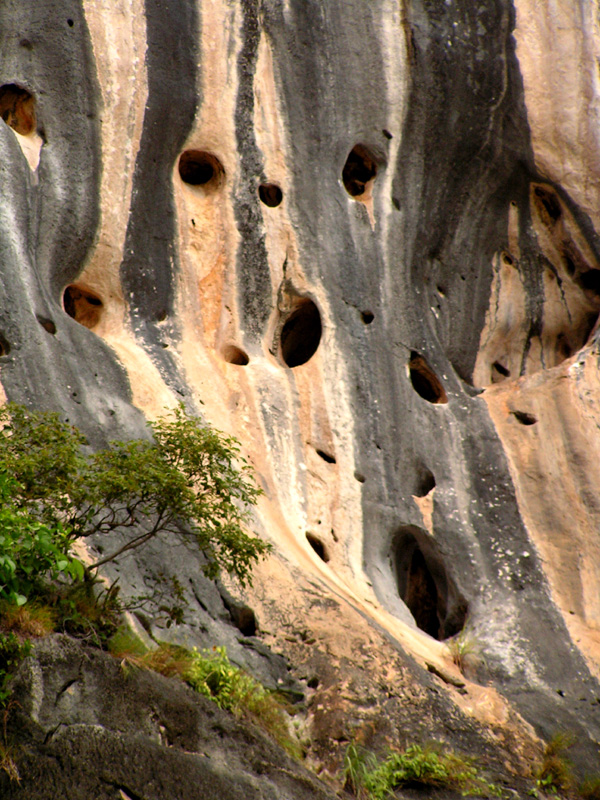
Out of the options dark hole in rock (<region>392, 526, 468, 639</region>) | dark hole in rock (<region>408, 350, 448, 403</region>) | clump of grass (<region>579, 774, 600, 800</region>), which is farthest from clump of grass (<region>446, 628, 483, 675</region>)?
dark hole in rock (<region>408, 350, 448, 403</region>)

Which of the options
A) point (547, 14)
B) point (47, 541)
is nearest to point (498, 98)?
point (547, 14)

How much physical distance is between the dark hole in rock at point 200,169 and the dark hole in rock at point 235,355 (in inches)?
110

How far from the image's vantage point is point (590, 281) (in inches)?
594

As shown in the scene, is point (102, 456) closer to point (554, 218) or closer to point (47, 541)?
point (47, 541)

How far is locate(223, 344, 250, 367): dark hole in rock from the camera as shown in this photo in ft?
40.5

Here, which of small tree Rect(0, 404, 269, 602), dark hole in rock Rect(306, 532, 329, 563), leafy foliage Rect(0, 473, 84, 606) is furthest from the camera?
dark hole in rock Rect(306, 532, 329, 563)

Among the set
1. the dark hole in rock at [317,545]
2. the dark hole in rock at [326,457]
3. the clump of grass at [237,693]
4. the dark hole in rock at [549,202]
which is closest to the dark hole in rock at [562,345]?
the dark hole in rock at [549,202]

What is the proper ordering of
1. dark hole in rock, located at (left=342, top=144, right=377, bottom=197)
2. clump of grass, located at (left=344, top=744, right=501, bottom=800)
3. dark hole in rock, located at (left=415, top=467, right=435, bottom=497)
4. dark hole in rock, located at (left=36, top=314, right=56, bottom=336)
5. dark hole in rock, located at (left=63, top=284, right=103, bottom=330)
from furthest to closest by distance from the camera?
dark hole in rock, located at (left=342, top=144, right=377, bottom=197) → dark hole in rock, located at (left=415, top=467, right=435, bottom=497) → dark hole in rock, located at (left=63, top=284, right=103, bottom=330) → dark hole in rock, located at (left=36, top=314, right=56, bottom=336) → clump of grass, located at (left=344, top=744, right=501, bottom=800)

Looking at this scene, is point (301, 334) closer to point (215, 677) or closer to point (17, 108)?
point (17, 108)

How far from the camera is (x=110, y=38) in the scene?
1280 cm

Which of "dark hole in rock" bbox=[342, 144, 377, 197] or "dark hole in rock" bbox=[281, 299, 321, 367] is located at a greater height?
"dark hole in rock" bbox=[342, 144, 377, 197]

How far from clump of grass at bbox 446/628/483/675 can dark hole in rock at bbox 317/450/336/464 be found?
280cm

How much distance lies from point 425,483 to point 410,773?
17.5 feet

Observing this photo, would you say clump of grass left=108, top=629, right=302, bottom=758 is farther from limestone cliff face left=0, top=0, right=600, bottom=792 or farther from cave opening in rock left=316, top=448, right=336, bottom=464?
cave opening in rock left=316, top=448, right=336, bottom=464
